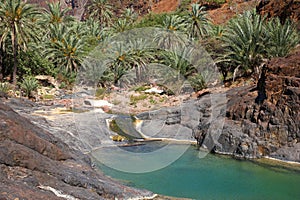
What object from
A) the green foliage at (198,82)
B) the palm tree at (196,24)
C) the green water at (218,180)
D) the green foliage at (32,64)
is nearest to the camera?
the green water at (218,180)

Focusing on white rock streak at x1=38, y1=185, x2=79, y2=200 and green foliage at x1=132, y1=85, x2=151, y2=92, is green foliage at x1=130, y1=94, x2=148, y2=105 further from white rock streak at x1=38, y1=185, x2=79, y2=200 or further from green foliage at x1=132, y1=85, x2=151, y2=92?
white rock streak at x1=38, y1=185, x2=79, y2=200

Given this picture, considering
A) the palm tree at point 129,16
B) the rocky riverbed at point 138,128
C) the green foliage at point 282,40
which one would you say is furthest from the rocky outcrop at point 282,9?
the palm tree at point 129,16

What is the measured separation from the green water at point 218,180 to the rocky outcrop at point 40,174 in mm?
1865

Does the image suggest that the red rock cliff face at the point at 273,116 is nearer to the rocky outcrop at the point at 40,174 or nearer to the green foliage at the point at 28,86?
the rocky outcrop at the point at 40,174

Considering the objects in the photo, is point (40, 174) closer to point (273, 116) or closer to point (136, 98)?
point (273, 116)

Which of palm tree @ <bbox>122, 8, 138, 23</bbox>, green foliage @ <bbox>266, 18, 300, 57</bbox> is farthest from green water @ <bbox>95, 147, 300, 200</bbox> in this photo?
palm tree @ <bbox>122, 8, 138, 23</bbox>

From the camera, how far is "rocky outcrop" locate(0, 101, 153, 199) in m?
7.71

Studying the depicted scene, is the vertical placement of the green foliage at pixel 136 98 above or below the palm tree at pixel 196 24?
below

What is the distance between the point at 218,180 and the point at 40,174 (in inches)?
287

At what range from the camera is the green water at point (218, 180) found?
12.4 m

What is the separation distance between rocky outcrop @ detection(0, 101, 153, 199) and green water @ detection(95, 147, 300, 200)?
6.12 feet

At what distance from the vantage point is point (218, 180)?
1390 cm

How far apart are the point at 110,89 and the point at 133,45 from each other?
632cm

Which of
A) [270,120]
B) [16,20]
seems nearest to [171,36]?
[16,20]
